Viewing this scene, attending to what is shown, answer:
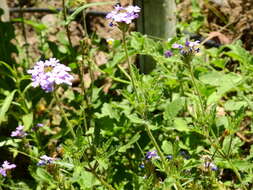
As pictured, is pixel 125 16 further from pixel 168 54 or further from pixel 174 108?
pixel 168 54

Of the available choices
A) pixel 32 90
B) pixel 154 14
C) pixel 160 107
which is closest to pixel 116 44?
pixel 154 14

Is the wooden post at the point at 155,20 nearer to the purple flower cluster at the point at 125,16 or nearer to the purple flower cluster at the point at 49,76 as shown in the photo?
the purple flower cluster at the point at 125,16

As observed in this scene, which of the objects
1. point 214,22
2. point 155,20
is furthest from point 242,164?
point 214,22

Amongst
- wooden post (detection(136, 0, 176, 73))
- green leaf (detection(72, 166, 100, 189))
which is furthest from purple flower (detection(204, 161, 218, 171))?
wooden post (detection(136, 0, 176, 73))

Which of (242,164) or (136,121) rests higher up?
(136,121)

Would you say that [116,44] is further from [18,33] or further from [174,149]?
[18,33]

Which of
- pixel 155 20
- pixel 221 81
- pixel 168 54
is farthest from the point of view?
pixel 155 20
